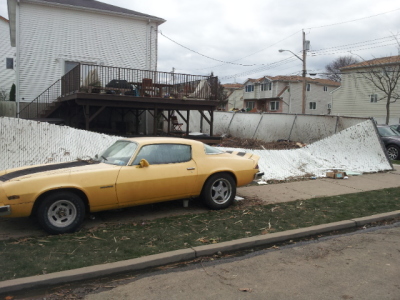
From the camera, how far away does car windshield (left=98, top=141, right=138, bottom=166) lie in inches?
229

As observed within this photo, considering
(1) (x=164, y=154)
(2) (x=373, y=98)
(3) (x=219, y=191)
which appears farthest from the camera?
(2) (x=373, y=98)

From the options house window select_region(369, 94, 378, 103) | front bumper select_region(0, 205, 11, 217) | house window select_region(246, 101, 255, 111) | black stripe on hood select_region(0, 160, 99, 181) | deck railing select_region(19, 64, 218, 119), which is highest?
house window select_region(246, 101, 255, 111)

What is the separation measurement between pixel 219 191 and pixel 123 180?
190 cm

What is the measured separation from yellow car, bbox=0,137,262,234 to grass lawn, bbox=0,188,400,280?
34cm

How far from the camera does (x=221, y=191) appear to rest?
664 cm

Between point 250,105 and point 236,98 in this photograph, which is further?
point 236,98

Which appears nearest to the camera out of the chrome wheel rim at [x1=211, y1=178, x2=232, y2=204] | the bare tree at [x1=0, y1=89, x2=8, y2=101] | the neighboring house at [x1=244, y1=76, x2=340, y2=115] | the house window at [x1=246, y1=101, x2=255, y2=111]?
the chrome wheel rim at [x1=211, y1=178, x2=232, y2=204]

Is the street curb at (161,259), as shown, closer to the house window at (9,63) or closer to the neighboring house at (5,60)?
the neighboring house at (5,60)

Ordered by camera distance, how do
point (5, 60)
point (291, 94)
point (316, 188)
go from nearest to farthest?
point (316, 188), point (5, 60), point (291, 94)

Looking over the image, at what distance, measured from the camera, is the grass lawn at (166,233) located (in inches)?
167

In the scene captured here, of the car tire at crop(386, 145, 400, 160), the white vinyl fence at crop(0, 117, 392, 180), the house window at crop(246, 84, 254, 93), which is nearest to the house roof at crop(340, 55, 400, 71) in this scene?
the car tire at crop(386, 145, 400, 160)

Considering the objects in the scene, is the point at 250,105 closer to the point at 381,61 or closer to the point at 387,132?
the point at 381,61

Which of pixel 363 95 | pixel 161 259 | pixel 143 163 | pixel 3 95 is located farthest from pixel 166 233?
pixel 363 95

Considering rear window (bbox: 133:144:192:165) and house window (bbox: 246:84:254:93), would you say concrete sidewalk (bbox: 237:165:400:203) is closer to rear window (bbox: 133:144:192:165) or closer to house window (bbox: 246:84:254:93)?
rear window (bbox: 133:144:192:165)
